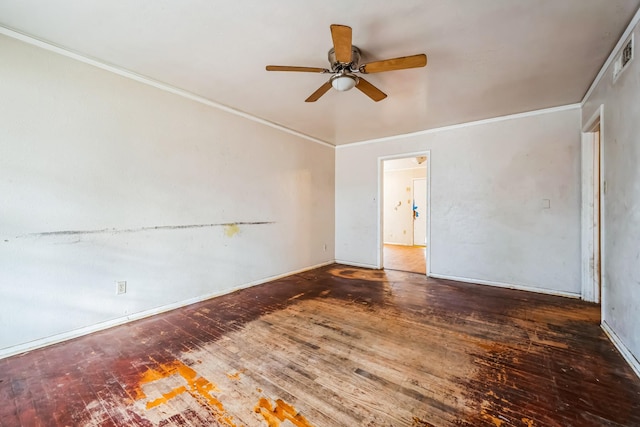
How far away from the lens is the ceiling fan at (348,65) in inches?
68.4

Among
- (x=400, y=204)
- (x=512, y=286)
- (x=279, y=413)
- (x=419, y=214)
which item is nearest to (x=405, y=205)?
(x=400, y=204)

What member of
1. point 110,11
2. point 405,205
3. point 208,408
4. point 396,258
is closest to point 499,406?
point 208,408

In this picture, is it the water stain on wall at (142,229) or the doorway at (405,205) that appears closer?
the water stain on wall at (142,229)

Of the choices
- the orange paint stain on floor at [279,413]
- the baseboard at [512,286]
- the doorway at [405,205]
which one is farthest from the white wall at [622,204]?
the doorway at [405,205]

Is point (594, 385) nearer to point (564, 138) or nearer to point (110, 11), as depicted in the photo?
point (564, 138)

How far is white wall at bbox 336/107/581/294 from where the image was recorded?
3.36m

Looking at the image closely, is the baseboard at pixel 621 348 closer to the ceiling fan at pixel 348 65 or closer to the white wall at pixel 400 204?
the ceiling fan at pixel 348 65

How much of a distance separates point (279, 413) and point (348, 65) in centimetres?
248

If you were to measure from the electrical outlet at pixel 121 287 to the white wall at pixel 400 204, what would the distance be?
6.82 m

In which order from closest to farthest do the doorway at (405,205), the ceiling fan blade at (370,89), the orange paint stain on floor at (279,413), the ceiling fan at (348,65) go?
the orange paint stain on floor at (279,413) < the ceiling fan at (348,65) < the ceiling fan blade at (370,89) < the doorway at (405,205)

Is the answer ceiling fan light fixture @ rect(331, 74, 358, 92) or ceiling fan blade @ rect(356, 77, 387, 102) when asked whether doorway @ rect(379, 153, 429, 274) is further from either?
ceiling fan light fixture @ rect(331, 74, 358, 92)

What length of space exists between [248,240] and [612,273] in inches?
152

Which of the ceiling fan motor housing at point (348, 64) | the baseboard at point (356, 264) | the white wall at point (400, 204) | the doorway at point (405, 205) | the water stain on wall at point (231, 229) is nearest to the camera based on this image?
the ceiling fan motor housing at point (348, 64)

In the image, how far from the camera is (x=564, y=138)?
133 inches
